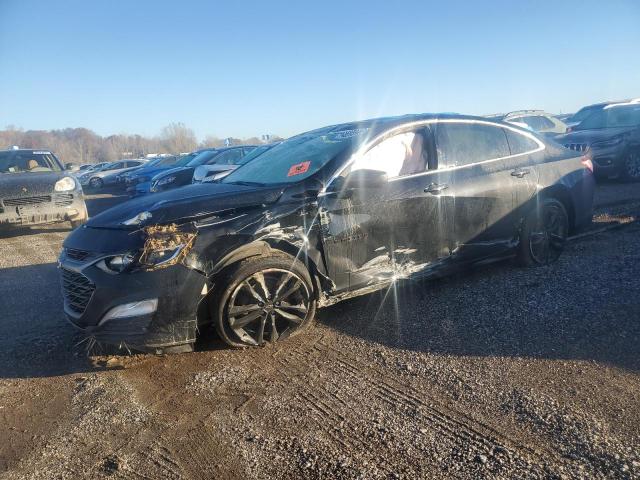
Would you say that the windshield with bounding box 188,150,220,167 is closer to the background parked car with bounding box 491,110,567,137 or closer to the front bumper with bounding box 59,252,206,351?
the background parked car with bounding box 491,110,567,137

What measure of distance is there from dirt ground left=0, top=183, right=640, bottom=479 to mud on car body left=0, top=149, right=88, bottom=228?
15.3ft

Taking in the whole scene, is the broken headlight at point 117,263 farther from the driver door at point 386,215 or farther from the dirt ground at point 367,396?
the driver door at point 386,215

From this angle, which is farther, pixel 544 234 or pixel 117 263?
pixel 544 234

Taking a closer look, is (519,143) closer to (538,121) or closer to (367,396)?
(367,396)

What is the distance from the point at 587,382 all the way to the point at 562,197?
9.56 ft

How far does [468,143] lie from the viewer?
4.66m

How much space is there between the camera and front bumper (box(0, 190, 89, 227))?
324 inches

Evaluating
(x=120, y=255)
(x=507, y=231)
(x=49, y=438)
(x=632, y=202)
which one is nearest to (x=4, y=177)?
(x=120, y=255)

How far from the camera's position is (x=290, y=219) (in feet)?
11.8

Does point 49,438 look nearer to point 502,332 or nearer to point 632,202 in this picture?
point 502,332

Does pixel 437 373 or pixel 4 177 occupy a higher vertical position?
pixel 4 177

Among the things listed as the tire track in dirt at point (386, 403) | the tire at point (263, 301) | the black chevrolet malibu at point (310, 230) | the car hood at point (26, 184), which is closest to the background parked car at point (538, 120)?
the black chevrolet malibu at point (310, 230)

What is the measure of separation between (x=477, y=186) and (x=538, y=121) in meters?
12.8

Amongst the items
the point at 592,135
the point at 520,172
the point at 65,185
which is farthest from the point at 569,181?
the point at 65,185
